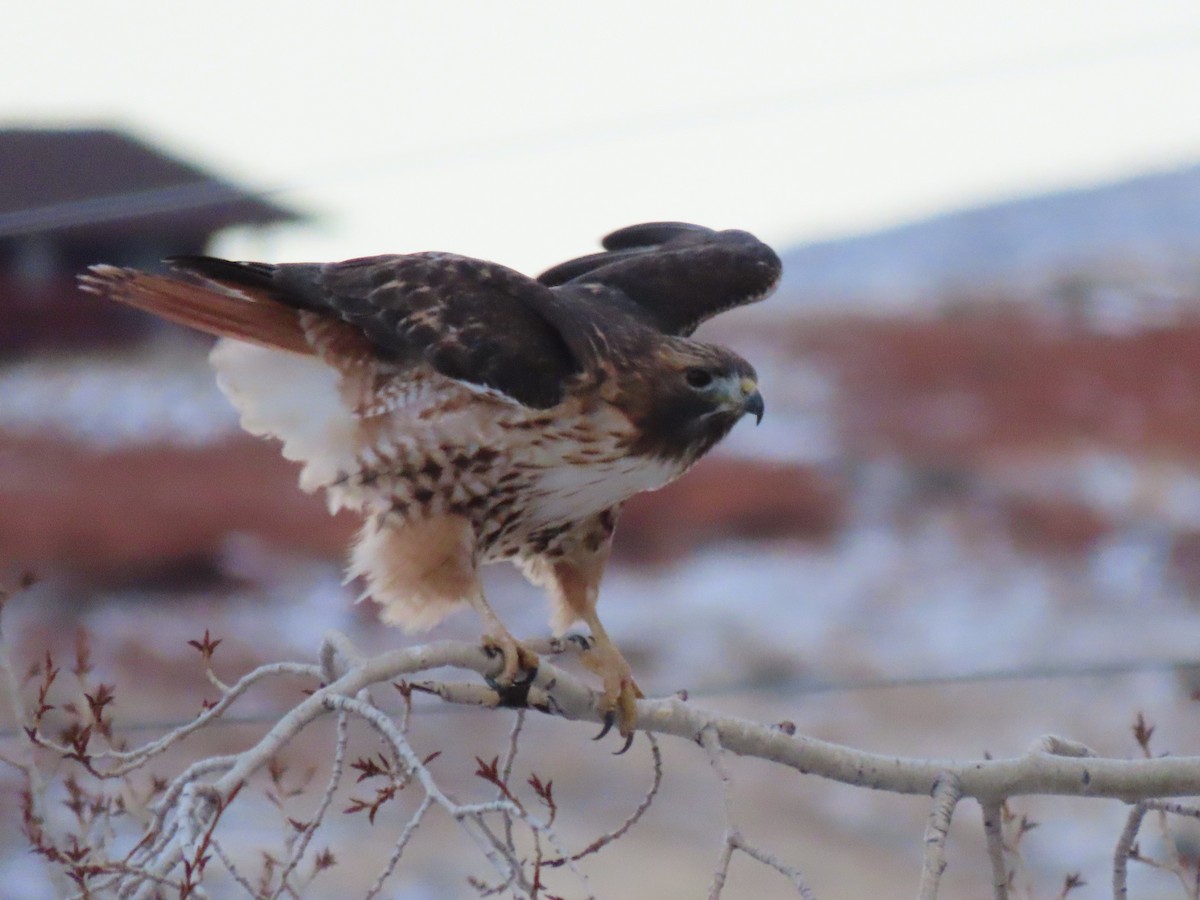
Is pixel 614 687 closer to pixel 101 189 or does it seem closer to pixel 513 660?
pixel 513 660

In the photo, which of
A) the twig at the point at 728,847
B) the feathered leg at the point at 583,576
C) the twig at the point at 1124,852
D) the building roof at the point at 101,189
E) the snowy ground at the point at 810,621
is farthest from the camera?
the building roof at the point at 101,189

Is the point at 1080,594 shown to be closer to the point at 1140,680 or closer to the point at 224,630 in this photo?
the point at 1140,680

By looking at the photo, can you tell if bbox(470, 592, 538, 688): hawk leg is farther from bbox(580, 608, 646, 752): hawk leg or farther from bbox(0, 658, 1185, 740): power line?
bbox(0, 658, 1185, 740): power line

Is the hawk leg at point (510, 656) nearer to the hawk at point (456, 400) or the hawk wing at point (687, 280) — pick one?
the hawk at point (456, 400)

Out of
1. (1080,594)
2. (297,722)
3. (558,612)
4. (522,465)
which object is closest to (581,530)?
(558,612)

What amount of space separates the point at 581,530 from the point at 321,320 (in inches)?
16.8

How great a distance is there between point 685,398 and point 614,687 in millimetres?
343

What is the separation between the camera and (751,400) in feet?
5.27

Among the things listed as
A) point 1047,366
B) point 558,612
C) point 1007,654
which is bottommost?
point 558,612

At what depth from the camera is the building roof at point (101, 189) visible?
360cm

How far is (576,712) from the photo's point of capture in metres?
1.53

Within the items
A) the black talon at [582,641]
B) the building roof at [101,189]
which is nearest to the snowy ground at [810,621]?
the building roof at [101,189]

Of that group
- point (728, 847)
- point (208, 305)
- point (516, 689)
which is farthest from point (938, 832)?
point (208, 305)

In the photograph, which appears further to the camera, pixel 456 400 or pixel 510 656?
pixel 456 400
